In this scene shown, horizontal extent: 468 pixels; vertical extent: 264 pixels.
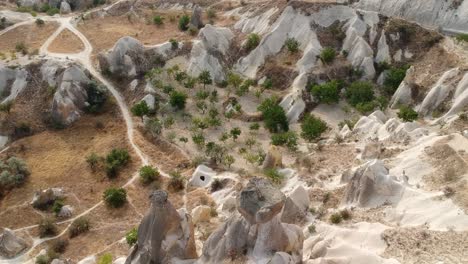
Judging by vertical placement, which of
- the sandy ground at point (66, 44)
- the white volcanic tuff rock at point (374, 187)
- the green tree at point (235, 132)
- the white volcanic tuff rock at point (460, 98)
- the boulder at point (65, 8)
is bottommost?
the green tree at point (235, 132)

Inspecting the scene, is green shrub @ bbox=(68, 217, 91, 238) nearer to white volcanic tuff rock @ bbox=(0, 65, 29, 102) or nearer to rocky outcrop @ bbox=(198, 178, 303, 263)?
rocky outcrop @ bbox=(198, 178, 303, 263)

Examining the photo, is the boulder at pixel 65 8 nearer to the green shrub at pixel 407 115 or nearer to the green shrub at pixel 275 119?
the green shrub at pixel 275 119

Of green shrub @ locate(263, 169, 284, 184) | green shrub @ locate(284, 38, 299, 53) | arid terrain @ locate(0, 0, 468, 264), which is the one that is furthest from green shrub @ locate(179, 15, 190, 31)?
green shrub @ locate(263, 169, 284, 184)

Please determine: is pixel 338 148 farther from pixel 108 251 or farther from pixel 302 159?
pixel 108 251

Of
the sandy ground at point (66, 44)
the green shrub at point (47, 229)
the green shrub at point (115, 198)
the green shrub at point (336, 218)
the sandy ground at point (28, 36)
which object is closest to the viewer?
the green shrub at point (336, 218)

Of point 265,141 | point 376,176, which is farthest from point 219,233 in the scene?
point 265,141

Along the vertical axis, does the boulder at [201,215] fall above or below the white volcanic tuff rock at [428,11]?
below

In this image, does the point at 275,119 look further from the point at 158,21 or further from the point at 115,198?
the point at 158,21

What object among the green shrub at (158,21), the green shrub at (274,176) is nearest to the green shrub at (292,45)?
the green shrub at (158,21)
